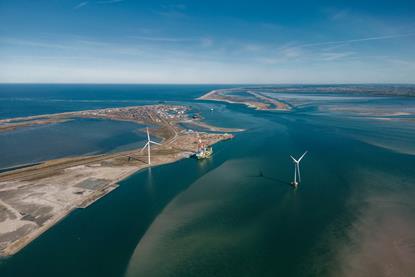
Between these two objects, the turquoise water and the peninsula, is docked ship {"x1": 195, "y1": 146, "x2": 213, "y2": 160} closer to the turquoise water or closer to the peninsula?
the turquoise water

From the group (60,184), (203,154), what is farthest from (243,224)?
(60,184)

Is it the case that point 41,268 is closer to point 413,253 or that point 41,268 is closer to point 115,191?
point 115,191

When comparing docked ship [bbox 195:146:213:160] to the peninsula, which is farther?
docked ship [bbox 195:146:213:160]

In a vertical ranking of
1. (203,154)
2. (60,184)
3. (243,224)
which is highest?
(203,154)

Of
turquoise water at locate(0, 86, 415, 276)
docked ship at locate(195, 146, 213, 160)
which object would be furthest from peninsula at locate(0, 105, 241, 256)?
docked ship at locate(195, 146, 213, 160)

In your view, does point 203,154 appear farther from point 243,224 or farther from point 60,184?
point 60,184

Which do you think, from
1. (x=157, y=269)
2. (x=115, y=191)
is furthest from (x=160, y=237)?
(x=115, y=191)

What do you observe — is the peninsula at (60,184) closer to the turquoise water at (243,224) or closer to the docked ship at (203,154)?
the turquoise water at (243,224)

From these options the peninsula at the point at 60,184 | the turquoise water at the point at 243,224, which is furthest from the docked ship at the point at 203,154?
the peninsula at the point at 60,184
